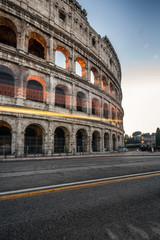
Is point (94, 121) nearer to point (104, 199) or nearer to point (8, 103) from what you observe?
point (8, 103)

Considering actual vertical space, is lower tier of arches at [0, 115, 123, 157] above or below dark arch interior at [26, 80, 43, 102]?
below

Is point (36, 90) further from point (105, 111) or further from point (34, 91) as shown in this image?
point (105, 111)

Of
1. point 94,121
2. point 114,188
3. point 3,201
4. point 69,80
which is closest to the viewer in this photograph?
point 3,201

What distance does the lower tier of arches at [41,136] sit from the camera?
13547 mm

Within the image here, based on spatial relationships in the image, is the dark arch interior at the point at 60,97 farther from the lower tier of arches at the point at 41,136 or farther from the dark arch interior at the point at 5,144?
the dark arch interior at the point at 5,144

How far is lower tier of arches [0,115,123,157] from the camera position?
44.4 feet

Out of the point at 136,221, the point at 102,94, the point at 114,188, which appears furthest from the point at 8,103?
the point at 102,94

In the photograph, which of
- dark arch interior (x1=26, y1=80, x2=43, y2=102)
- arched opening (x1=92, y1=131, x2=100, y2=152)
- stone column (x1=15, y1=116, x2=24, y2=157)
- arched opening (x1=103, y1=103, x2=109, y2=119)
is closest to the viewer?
stone column (x1=15, y1=116, x2=24, y2=157)

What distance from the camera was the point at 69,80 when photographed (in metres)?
18.7

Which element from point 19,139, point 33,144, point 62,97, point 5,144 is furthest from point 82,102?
point 5,144

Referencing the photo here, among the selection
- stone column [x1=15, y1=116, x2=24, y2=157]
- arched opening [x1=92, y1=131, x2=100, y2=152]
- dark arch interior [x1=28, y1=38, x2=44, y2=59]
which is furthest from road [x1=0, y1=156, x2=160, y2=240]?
dark arch interior [x1=28, y1=38, x2=44, y2=59]

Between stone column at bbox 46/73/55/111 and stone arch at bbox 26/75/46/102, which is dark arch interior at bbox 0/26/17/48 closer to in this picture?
stone arch at bbox 26/75/46/102

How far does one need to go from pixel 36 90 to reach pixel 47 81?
2.22 metres

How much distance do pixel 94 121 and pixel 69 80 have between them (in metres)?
7.49
